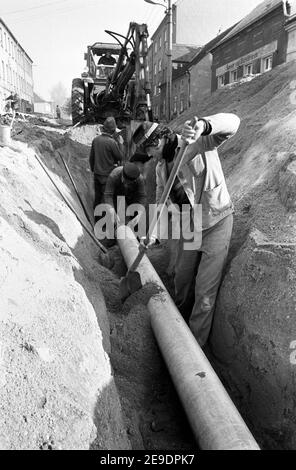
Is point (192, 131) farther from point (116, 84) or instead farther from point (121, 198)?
point (116, 84)

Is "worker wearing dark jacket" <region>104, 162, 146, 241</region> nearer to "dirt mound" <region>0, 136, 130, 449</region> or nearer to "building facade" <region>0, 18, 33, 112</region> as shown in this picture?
"dirt mound" <region>0, 136, 130, 449</region>

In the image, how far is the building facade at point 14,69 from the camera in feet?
136

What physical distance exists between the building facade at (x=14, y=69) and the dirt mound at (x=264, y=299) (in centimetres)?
3443

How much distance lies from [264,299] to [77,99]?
38.8 ft

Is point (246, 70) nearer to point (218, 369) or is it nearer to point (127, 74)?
point (127, 74)

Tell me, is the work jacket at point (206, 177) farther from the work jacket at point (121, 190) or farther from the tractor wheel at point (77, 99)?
the tractor wheel at point (77, 99)

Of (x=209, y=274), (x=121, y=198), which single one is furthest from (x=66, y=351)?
(x=121, y=198)

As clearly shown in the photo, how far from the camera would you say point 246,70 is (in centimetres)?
1991

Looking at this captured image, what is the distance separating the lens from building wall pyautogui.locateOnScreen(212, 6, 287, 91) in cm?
1667

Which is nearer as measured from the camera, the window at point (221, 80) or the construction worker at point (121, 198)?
the construction worker at point (121, 198)

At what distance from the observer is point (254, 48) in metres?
18.7

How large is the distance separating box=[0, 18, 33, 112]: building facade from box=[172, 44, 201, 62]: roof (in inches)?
556

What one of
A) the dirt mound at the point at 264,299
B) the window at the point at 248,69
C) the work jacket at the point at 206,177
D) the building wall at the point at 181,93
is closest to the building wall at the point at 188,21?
Result: the building wall at the point at 181,93
